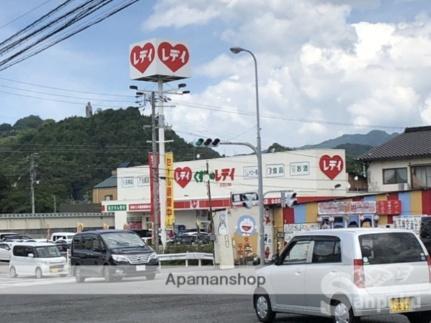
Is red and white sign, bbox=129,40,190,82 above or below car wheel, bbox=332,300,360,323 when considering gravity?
above

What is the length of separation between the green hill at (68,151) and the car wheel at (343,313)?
252ft

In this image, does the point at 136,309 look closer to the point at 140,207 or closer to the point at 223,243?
the point at 223,243

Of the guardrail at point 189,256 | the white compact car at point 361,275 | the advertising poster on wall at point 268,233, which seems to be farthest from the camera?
the advertising poster on wall at point 268,233

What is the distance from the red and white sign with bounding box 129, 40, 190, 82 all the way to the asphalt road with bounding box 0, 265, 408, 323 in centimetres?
4241

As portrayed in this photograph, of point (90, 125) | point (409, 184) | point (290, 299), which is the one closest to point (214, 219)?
point (409, 184)

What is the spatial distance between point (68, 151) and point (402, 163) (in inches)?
2343

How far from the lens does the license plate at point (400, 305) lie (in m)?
10.3

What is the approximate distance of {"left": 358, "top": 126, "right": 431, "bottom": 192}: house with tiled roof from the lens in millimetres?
49469

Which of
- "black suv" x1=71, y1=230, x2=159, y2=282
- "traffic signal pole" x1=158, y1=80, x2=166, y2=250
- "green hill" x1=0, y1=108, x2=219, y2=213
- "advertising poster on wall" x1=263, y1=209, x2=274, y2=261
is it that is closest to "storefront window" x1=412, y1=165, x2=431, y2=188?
"advertising poster on wall" x1=263, y1=209, x2=274, y2=261

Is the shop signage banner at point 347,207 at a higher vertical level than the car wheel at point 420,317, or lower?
higher

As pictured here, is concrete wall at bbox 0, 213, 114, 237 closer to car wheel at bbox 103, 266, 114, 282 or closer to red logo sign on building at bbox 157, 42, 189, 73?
red logo sign on building at bbox 157, 42, 189, 73

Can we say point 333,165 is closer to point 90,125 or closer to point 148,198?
point 148,198

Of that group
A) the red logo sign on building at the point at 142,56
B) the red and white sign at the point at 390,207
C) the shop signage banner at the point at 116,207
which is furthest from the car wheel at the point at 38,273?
the shop signage banner at the point at 116,207

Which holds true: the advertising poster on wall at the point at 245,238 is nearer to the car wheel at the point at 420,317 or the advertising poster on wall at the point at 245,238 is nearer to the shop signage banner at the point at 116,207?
the car wheel at the point at 420,317
